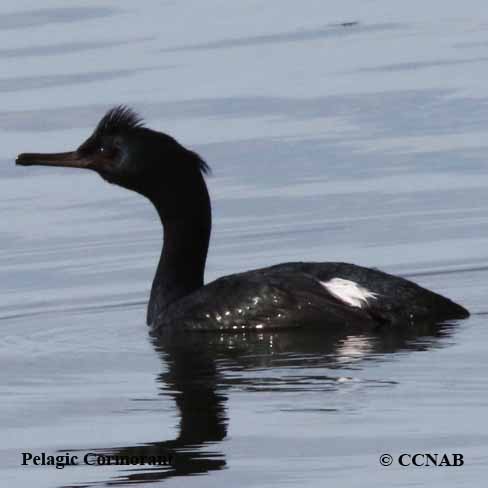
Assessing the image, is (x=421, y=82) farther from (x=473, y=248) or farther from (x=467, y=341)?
(x=467, y=341)

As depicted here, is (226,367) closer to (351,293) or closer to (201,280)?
(351,293)

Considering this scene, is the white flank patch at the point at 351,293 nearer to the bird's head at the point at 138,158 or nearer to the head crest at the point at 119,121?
the bird's head at the point at 138,158

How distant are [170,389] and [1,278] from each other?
3.84m

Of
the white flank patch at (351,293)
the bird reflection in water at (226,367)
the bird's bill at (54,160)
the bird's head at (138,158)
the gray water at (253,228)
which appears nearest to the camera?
the bird reflection in water at (226,367)

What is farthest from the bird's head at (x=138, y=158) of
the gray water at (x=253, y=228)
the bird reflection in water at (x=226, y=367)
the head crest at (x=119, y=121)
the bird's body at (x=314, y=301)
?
the bird reflection in water at (x=226, y=367)

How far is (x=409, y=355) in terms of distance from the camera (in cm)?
1177

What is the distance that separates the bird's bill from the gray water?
2.81 ft

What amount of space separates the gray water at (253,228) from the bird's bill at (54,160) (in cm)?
86

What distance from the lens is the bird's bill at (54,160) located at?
46.0 feet

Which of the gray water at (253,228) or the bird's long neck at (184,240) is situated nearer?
the gray water at (253,228)

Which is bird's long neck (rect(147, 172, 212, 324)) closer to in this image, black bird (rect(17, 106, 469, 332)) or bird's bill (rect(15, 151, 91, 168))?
black bird (rect(17, 106, 469, 332))

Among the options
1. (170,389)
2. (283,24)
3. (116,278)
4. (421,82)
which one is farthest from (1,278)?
(283,24)

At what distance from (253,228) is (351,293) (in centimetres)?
329

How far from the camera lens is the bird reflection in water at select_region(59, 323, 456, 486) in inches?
394
